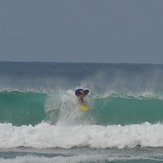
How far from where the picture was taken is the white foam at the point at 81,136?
933 inches

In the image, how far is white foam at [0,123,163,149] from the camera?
23.7m

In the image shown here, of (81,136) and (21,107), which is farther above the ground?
(21,107)

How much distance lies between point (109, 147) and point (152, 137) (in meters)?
1.64

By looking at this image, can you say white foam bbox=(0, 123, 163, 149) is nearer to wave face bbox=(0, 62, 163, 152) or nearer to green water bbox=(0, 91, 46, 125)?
wave face bbox=(0, 62, 163, 152)

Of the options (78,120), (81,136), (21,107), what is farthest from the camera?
(21,107)

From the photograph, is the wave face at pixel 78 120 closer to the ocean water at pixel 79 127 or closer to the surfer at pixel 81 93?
the ocean water at pixel 79 127

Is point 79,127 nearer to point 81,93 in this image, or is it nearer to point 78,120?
point 78,120

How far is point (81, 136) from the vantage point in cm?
2409

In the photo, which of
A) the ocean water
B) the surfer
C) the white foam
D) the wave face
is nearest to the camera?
the ocean water

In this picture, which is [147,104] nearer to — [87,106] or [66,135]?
[87,106]

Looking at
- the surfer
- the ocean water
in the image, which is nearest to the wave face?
the ocean water

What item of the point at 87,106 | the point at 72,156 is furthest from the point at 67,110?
the point at 72,156

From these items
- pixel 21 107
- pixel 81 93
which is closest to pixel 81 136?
pixel 81 93

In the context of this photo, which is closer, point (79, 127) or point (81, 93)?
point (79, 127)
